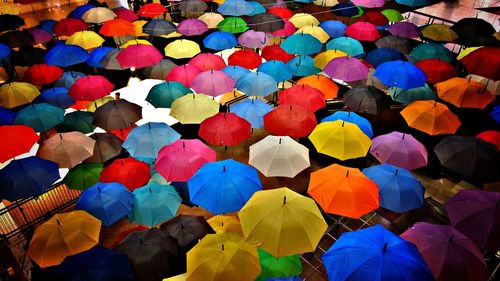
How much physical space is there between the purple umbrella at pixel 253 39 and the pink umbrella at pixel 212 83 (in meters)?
2.97

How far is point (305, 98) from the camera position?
31.5ft

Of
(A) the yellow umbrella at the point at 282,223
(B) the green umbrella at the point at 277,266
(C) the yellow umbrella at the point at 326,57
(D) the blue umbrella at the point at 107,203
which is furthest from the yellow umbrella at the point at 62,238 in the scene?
(C) the yellow umbrella at the point at 326,57

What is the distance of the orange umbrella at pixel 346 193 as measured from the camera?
21.0 feet

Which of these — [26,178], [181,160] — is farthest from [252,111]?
[26,178]

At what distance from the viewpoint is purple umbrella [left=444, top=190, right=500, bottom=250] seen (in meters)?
6.05

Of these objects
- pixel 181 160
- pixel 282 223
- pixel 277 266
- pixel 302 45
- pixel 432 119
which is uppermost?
pixel 302 45

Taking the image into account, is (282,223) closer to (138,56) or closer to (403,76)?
(403,76)

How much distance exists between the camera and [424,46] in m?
12.3

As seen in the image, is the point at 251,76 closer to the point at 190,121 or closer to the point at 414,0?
the point at 190,121

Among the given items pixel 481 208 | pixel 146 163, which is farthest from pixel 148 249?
pixel 481 208

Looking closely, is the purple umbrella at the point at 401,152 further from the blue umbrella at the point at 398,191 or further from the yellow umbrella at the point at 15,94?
the yellow umbrella at the point at 15,94

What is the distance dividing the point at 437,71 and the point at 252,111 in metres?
5.88

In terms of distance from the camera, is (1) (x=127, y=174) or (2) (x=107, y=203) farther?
(1) (x=127, y=174)

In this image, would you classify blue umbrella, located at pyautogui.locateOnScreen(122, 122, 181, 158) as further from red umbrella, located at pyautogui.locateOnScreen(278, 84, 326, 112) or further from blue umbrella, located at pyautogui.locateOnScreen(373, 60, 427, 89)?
blue umbrella, located at pyautogui.locateOnScreen(373, 60, 427, 89)
